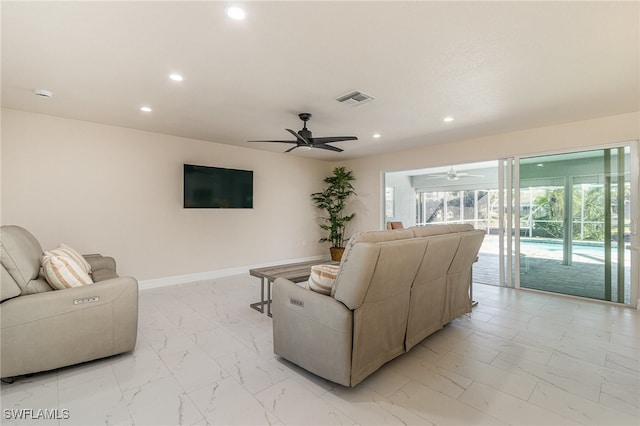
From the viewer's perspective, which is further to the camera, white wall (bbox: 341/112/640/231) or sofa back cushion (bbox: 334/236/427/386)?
white wall (bbox: 341/112/640/231)

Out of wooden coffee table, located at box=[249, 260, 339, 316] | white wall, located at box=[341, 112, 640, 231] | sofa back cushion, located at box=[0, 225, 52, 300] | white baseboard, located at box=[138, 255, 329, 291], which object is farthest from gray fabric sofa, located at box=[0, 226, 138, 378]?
white wall, located at box=[341, 112, 640, 231]

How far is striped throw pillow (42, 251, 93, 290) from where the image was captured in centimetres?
227

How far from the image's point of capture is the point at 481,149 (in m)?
4.96

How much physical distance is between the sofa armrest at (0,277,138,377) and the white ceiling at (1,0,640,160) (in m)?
1.94

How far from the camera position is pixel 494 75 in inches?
105

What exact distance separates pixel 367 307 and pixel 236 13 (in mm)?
2135

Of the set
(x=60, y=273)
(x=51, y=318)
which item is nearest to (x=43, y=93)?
(x=60, y=273)

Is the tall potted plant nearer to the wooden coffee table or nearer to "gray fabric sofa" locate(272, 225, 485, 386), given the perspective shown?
the wooden coffee table

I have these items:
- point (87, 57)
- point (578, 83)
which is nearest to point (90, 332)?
point (87, 57)

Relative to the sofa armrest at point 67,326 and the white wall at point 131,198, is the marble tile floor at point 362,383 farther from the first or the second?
the white wall at point 131,198

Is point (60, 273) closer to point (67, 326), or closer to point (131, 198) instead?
point (67, 326)

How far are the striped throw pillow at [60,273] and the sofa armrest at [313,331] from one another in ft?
5.38

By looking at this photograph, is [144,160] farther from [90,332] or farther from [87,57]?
[90,332]

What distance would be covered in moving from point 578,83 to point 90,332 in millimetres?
4963
